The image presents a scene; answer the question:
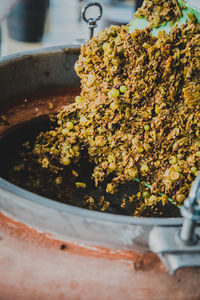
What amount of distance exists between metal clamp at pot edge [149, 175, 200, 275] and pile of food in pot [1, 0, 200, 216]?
1.49 ft

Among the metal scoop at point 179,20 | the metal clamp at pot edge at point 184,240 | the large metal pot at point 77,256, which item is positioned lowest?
the large metal pot at point 77,256

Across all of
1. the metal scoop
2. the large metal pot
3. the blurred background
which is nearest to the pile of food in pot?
the metal scoop

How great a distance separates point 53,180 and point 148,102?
582 millimetres

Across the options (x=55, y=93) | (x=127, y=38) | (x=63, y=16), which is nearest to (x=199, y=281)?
(x=127, y=38)

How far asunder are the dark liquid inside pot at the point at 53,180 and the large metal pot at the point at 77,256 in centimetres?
55

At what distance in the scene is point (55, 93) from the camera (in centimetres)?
176

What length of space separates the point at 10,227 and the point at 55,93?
1.08 metres

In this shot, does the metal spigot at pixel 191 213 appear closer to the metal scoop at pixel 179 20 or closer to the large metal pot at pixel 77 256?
the large metal pot at pixel 77 256

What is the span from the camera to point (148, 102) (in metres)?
1.16

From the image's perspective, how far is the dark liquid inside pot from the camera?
137 centimetres

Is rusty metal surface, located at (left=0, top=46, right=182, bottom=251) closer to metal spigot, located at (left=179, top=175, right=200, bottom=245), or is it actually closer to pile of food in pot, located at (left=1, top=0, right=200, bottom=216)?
metal spigot, located at (left=179, top=175, right=200, bottom=245)

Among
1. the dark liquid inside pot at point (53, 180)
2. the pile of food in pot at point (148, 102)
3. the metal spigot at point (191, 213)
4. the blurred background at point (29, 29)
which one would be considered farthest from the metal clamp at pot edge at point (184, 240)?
the blurred background at point (29, 29)

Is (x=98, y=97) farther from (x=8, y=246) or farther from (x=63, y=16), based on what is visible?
(x=63, y=16)

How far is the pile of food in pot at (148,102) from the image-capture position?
1.09m
